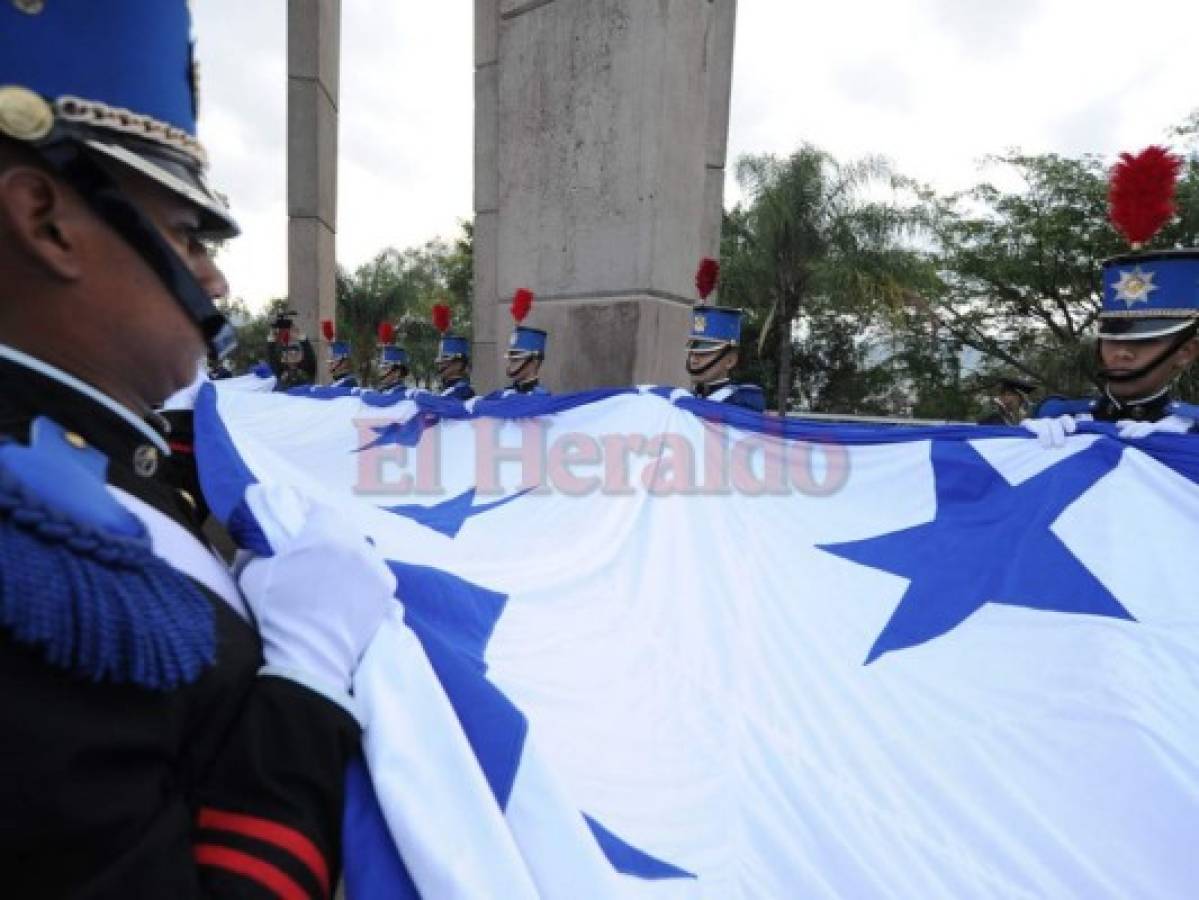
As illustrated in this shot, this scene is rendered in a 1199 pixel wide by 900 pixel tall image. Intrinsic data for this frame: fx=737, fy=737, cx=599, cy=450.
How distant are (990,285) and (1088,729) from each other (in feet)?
66.3

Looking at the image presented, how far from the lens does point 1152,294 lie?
2695 mm

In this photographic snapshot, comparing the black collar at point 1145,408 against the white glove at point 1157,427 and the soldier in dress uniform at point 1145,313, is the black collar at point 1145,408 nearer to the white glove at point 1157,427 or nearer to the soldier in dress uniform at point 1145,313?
the soldier in dress uniform at point 1145,313

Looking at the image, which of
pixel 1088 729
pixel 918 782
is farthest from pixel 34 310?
pixel 1088 729

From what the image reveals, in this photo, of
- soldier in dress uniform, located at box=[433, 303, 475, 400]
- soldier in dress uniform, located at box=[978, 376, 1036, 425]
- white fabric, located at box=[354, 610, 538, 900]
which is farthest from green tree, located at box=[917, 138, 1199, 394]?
white fabric, located at box=[354, 610, 538, 900]

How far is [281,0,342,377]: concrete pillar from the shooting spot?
11711 mm

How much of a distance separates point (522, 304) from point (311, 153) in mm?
8873

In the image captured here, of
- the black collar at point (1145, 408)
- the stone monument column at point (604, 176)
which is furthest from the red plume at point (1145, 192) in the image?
the stone monument column at point (604, 176)

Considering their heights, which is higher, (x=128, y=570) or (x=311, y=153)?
(x=311, y=153)

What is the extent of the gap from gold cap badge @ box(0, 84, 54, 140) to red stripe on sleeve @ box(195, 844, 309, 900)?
0.65 metres

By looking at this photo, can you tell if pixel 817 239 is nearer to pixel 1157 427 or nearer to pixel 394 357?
pixel 394 357

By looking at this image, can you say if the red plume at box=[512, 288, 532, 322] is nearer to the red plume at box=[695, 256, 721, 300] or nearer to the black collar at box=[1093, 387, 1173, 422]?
the red plume at box=[695, 256, 721, 300]

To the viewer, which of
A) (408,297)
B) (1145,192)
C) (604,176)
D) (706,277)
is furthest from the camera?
(408,297)

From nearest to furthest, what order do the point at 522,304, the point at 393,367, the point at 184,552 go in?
the point at 184,552, the point at 522,304, the point at 393,367

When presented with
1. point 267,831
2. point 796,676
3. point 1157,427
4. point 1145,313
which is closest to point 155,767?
point 267,831
